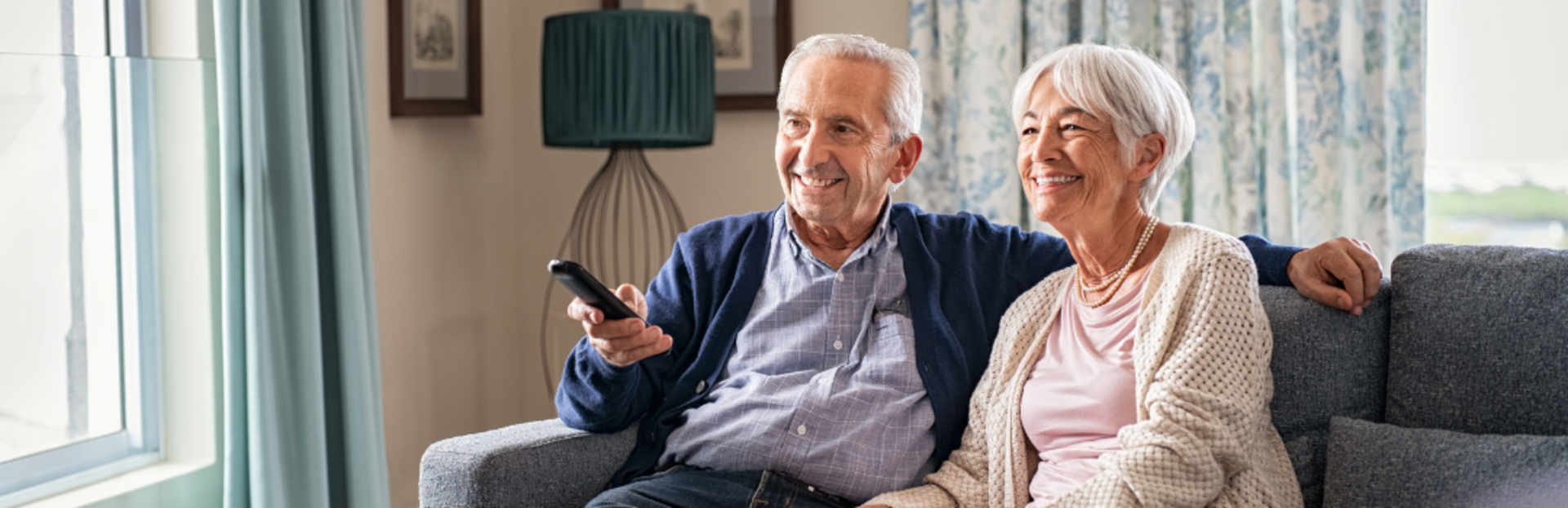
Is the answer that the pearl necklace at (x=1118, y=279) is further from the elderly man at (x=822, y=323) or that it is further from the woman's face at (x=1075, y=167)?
the elderly man at (x=822, y=323)

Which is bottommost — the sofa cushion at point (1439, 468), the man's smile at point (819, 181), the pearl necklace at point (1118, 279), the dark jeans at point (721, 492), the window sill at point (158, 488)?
the window sill at point (158, 488)

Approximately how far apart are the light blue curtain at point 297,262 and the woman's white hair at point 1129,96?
136 cm

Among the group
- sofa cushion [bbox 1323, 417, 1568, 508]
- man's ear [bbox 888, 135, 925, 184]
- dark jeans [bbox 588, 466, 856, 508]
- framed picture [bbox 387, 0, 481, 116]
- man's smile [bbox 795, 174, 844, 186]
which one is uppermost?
framed picture [bbox 387, 0, 481, 116]

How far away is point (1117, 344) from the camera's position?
1.53 meters

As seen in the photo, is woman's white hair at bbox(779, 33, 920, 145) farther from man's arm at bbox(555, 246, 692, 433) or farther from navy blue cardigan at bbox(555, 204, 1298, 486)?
man's arm at bbox(555, 246, 692, 433)

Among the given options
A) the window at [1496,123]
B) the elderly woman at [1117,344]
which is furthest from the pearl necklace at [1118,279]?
the window at [1496,123]

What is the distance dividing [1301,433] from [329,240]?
1.74 meters

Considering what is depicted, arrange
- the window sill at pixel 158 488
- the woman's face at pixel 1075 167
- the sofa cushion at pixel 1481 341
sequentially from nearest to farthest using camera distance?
the sofa cushion at pixel 1481 341 → the woman's face at pixel 1075 167 → the window sill at pixel 158 488

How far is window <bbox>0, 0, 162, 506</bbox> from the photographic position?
1.91 meters

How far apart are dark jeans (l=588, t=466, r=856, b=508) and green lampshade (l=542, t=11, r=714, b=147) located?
1239 millimetres

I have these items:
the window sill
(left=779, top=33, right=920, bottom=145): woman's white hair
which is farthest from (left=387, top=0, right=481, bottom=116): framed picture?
(left=779, top=33, right=920, bottom=145): woman's white hair

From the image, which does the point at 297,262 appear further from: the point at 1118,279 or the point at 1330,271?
the point at 1330,271

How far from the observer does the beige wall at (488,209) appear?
9.59 ft

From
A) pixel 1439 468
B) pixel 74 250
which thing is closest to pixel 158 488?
pixel 74 250
